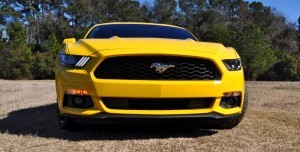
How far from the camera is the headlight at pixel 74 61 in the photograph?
13.8ft

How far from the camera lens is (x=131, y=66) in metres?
4.13

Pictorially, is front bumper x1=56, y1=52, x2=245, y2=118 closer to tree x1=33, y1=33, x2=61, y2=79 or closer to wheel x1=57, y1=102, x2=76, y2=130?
wheel x1=57, y1=102, x2=76, y2=130

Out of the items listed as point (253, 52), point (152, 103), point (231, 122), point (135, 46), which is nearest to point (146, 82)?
point (152, 103)

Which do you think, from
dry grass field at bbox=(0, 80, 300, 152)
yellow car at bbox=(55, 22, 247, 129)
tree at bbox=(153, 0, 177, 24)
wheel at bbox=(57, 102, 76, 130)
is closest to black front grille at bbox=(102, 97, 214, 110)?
yellow car at bbox=(55, 22, 247, 129)

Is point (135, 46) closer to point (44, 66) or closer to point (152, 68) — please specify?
point (152, 68)

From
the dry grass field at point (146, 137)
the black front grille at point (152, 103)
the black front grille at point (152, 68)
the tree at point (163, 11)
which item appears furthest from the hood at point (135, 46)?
the tree at point (163, 11)

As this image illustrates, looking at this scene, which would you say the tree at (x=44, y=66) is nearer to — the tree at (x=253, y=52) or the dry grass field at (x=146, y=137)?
the tree at (x=253, y=52)

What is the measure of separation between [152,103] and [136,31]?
5.74ft

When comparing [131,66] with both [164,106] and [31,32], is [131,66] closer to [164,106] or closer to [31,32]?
[164,106]

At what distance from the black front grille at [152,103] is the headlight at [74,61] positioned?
1.37 feet

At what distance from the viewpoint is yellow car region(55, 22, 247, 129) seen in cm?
409

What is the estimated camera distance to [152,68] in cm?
414

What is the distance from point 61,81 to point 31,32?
56292 millimetres

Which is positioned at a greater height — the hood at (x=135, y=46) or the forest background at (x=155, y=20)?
the hood at (x=135, y=46)
